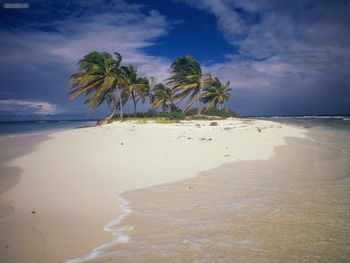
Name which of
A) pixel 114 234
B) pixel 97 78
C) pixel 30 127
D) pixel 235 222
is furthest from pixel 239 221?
pixel 30 127

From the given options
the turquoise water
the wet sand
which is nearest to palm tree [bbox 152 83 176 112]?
the turquoise water

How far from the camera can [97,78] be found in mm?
28094

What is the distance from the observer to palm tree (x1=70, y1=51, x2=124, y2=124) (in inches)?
1076

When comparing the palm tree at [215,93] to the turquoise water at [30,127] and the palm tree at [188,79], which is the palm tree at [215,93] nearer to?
the palm tree at [188,79]

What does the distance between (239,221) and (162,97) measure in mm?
37381

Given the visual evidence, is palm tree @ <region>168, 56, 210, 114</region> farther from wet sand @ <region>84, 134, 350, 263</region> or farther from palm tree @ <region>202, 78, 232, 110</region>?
wet sand @ <region>84, 134, 350, 263</region>

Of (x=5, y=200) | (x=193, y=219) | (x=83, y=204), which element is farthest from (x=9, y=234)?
(x=193, y=219)

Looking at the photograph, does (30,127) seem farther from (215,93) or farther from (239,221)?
(239,221)

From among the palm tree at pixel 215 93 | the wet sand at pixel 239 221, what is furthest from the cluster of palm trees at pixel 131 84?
the wet sand at pixel 239 221

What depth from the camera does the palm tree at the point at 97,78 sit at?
89.7 feet

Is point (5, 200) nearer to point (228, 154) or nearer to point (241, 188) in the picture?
point (241, 188)

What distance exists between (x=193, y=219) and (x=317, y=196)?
7.24 feet

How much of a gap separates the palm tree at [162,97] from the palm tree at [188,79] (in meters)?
3.84

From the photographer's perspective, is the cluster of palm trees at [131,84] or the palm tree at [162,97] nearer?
the cluster of palm trees at [131,84]
